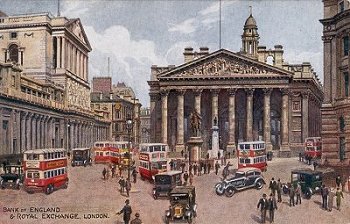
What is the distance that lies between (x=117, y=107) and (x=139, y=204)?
2.93 m

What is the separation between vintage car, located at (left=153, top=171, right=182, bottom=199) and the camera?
1149 cm

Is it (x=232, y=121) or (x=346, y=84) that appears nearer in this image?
(x=346, y=84)

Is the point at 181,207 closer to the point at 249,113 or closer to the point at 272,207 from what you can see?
the point at 272,207

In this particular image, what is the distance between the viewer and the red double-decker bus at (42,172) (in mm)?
11891

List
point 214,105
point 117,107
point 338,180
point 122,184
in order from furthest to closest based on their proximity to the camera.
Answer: point 214,105
point 117,107
point 122,184
point 338,180

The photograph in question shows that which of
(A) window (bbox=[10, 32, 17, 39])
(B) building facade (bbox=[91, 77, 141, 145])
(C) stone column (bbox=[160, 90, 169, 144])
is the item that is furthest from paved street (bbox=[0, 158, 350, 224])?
(A) window (bbox=[10, 32, 17, 39])

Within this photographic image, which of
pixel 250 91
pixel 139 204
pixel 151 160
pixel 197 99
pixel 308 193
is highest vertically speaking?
pixel 250 91

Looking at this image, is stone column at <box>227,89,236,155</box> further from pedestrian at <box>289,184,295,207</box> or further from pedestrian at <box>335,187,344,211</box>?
pedestrian at <box>335,187,344,211</box>

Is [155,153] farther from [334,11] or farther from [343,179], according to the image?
[334,11]

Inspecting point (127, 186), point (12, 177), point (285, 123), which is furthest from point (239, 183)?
point (12, 177)

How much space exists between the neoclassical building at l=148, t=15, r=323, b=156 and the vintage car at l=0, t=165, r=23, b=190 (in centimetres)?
324

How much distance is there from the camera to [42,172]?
11.9m

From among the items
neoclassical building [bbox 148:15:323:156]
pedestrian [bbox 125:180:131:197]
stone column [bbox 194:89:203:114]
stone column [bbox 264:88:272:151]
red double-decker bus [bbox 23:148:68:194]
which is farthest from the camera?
stone column [bbox 194:89:203:114]

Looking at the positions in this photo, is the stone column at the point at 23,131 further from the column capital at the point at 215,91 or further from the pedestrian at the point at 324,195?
the pedestrian at the point at 324,195
